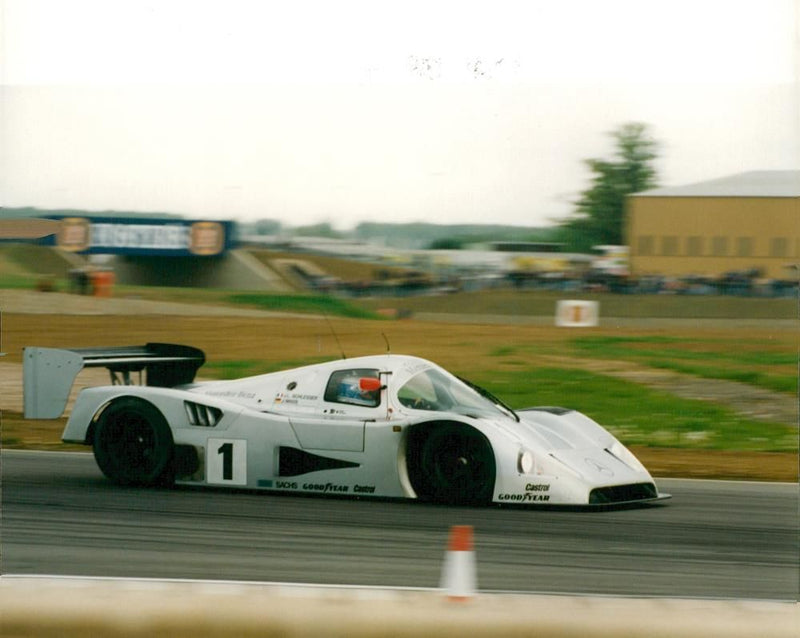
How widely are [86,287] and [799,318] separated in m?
5.33

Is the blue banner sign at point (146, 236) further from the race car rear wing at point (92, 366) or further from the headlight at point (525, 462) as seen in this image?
the headlight at point (525, 462)

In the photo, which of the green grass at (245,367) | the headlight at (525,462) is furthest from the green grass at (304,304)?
the headlight at (525,462)

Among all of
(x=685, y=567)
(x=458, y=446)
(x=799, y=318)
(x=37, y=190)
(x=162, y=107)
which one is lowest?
(x=685, y=567)

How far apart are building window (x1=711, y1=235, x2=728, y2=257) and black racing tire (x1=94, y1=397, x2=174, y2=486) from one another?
4033 millimetres

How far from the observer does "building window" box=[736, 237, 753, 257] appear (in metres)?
7.95

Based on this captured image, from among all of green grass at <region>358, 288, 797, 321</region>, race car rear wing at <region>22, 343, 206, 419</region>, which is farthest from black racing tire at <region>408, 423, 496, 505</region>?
race car rear wing at <region>22, 343, 206, 419</region>

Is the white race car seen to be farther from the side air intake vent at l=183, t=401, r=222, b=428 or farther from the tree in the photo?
the tree

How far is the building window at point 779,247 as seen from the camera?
7922mm

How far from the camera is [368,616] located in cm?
426

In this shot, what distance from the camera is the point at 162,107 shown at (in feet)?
20.5

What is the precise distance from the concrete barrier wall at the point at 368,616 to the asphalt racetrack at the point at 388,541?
587 mm

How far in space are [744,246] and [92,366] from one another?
4532 mm

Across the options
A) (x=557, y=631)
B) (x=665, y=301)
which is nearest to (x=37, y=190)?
(x=557, y=631)

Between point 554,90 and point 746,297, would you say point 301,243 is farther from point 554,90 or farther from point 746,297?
point 746,297
